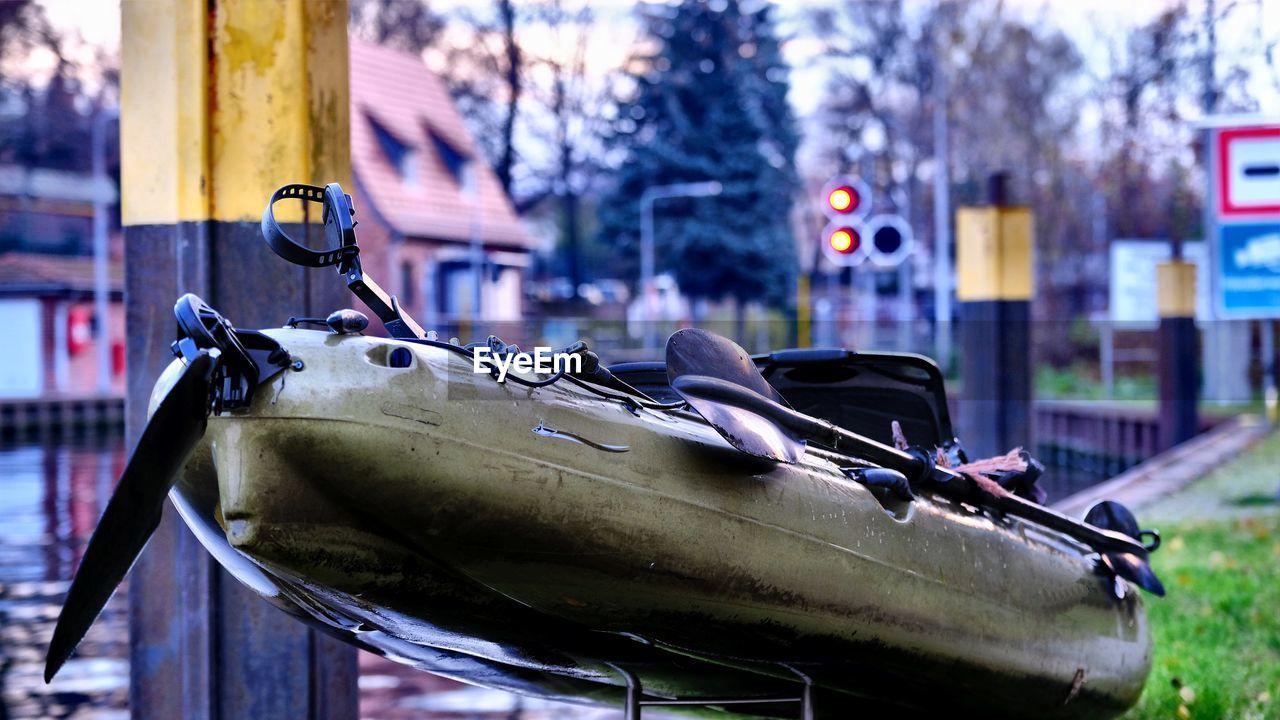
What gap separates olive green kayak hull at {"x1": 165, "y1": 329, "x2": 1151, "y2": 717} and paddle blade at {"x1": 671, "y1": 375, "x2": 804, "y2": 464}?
0.28ft

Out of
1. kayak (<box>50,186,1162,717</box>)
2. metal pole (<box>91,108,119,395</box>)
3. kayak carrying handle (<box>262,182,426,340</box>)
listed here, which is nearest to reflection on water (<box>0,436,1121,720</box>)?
kayak (<box>50,186,1162,717</box>)

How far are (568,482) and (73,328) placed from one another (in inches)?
1608

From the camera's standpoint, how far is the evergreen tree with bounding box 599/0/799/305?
42.8m

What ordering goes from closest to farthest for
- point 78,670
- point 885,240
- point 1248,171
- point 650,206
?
point 78,670 → point 1248,171 → point 885,240 → point 650,206

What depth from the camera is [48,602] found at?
10.2 meters

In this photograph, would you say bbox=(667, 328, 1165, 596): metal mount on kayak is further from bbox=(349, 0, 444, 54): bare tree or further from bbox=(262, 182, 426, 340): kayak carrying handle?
bbox=(349, 0, 444, 54): bare tree

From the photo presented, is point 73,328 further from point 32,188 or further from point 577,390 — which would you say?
point 577,390

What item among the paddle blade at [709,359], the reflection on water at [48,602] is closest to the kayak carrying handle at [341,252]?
the paddle blade at [709,359]

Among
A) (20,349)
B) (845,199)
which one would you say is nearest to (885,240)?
(845,199)

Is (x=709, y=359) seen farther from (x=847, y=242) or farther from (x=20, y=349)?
(x=20, y=349)

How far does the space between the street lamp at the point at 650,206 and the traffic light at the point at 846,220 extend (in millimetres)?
28711

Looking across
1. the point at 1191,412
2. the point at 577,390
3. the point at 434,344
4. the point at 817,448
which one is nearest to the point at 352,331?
the point at 434,344

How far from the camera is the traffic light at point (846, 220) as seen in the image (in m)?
13.0

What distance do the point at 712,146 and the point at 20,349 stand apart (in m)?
19.8
